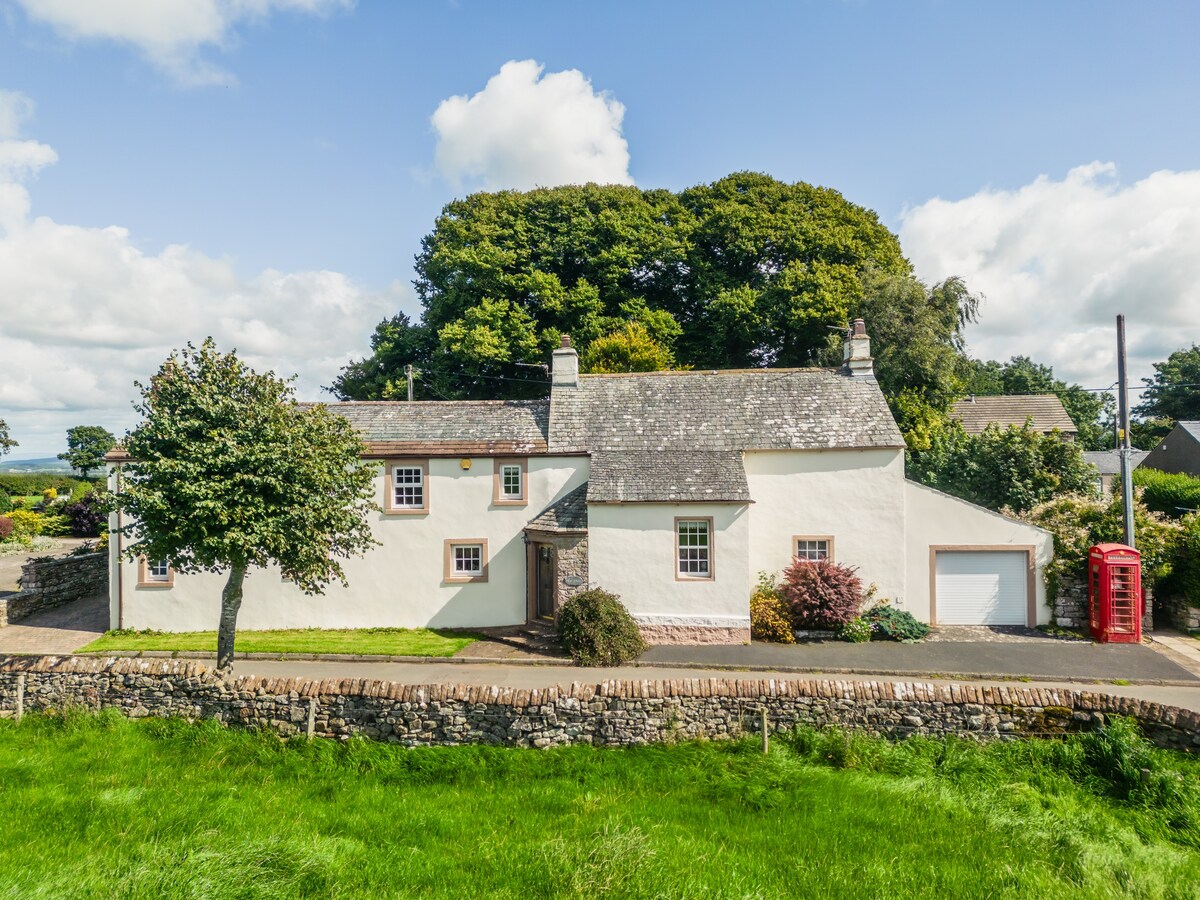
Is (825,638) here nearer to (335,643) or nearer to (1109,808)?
(1109,808)

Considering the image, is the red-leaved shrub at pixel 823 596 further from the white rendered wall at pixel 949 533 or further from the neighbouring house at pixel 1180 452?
the neighbouring house at pixel 1180 452

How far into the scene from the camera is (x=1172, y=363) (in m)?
64.8

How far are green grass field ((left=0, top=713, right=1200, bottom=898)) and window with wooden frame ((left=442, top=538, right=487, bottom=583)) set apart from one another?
8.71 m

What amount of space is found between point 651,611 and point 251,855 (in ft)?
40.1

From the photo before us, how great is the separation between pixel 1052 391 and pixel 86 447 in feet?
323

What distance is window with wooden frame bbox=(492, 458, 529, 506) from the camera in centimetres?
1992

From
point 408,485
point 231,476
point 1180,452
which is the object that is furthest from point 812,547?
point 1180,452

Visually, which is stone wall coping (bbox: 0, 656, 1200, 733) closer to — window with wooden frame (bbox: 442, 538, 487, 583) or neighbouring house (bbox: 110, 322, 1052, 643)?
neighbouring house (bbox: 110, 322, 1052, 643)

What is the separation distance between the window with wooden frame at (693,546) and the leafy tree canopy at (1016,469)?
11.4 metres

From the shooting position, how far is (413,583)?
64.5 feet

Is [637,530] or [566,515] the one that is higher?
[566,515]

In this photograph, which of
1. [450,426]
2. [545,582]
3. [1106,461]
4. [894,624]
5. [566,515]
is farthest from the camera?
[1106,461]

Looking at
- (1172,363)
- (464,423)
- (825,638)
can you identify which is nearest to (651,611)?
(825,638)

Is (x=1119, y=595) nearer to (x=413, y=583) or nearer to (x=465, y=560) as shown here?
(x=465, y=560)
